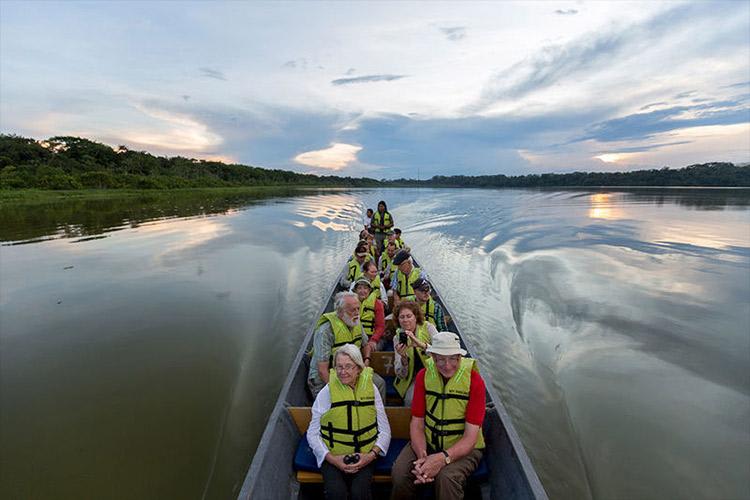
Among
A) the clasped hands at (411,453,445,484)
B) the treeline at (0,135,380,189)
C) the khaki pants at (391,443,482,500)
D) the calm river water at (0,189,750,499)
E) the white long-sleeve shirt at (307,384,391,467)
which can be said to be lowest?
the calm river water at (0,189,750,499)

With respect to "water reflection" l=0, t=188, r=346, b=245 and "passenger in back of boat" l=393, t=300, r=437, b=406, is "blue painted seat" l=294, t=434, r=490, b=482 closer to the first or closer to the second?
"passenger in back of boat" l=393, t=300, r=437, b=406

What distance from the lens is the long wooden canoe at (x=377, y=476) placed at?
2604mm

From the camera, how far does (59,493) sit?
11.9 feet

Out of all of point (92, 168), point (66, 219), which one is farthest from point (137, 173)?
point (66, 219)

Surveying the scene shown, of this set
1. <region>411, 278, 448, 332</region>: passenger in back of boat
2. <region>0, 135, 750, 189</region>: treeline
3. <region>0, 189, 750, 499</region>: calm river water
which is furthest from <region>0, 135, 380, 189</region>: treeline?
<region>411, 278, 448, 332</region>: passenger in back of boat

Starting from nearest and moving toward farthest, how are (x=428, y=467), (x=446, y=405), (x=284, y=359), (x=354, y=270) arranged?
1. (x=428, y=467)
2. (x=446, y=405)
3. (x=284, y=359)
4. (x=354, y=270)

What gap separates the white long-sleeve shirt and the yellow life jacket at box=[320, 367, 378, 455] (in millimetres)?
55

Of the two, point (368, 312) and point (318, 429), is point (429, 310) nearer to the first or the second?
point (368, 312)

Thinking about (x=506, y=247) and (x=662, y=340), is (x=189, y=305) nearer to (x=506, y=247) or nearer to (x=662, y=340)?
(x=662, y=340)

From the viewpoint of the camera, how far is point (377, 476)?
9.68ft

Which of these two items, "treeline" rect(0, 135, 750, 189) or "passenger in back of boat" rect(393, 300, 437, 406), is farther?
"treeline" rect(0, 135, 750, 189)

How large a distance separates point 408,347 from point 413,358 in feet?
0.42

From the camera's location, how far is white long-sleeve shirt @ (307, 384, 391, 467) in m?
2.86

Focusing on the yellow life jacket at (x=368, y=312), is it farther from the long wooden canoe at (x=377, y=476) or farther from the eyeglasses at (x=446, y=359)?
the eyeglasses at (x=446, y=359)
